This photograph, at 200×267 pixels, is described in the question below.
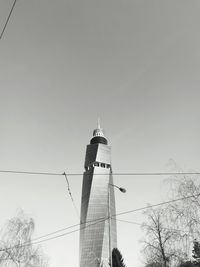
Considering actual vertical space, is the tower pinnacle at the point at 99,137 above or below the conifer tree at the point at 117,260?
above

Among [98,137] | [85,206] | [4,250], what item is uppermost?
[98,137]

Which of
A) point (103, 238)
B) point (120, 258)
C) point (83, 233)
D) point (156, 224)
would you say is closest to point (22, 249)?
point (120, 258)

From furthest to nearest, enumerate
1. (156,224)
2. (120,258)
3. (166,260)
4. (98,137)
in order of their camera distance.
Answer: (98,137) → (120,258) → (156,224) → (166,260)

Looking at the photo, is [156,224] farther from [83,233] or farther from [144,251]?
[83,233]

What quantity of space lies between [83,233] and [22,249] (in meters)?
87.7

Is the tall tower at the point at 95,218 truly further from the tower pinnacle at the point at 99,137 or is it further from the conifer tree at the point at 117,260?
the conifer tree at the point at 117,260

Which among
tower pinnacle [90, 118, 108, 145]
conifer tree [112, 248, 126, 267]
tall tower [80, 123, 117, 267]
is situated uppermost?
tower pinnacle [90, 118, 108, 145]

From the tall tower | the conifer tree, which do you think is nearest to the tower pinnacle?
the tall tower

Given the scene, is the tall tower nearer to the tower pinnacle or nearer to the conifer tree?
the tower pinnacle

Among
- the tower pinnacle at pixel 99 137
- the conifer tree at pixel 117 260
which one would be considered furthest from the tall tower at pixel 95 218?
the conifer tree at pixel 117 260

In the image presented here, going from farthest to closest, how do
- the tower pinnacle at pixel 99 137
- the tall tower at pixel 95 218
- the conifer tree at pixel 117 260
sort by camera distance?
the tower pinnacle at pixel 99 137
the tall tower at pixel 95 218
the conifer tree at pixel 117 260

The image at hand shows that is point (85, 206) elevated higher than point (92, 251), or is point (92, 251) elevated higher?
point (85, 206)

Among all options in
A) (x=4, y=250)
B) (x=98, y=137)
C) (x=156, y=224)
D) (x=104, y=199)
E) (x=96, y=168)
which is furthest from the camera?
(x=98, y=137)

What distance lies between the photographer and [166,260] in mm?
23500
